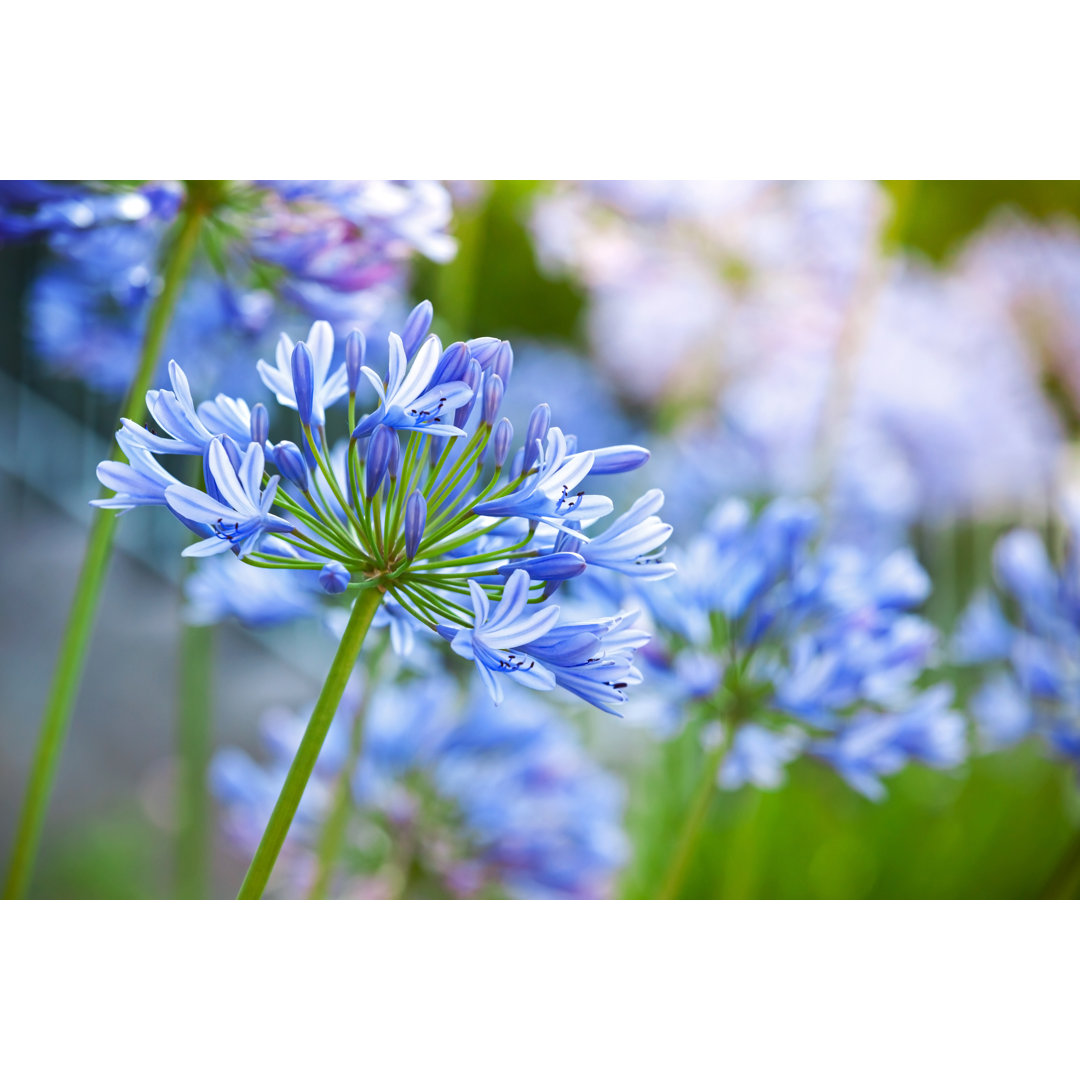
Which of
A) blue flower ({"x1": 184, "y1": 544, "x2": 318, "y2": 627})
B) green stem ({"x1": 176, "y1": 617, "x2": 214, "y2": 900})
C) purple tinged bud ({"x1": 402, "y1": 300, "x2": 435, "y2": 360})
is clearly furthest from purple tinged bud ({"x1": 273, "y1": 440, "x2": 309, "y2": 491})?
green stem ({"x1": 176, "y1": 617, "x2": 214, "y2": 900})

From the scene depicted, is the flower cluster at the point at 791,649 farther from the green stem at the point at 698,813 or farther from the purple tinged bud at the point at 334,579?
the purple tinged bud at the point at 334,579

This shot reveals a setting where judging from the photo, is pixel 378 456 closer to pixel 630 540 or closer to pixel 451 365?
pixel 451 365

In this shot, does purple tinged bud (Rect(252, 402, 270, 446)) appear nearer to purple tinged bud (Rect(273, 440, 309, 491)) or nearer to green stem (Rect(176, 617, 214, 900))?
purple tinged bud (Rect(273, 440, 309, 491))

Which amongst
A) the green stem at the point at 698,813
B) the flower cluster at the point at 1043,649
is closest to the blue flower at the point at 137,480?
the green stem at the point at 698,813

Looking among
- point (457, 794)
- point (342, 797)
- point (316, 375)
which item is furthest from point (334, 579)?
point (457, 794)
